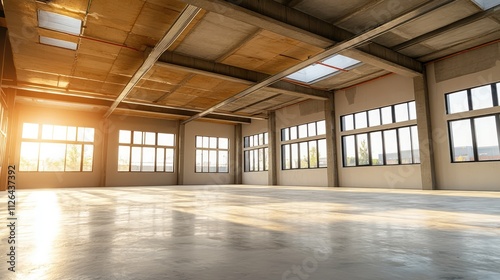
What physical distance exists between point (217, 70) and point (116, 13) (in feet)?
17.6

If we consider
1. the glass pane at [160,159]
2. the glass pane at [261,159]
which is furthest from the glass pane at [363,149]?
the glass pane at [160,159]

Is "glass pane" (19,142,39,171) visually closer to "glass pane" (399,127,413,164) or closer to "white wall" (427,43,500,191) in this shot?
"glass pane" (399,127,413,164)

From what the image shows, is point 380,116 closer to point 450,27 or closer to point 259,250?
point 450,27

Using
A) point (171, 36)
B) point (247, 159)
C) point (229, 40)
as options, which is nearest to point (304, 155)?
point (247, 159)

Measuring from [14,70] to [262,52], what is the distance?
40.5 ft

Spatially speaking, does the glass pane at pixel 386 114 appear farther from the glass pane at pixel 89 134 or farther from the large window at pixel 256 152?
the glass pane at pixel 89 134

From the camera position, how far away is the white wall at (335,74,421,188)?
46.9 feet

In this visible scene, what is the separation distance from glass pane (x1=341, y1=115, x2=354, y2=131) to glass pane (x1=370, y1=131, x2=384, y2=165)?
1.44 meters

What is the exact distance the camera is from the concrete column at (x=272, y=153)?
883 inches

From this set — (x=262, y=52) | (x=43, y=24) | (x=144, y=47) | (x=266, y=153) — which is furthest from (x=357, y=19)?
(x=266, y=153)

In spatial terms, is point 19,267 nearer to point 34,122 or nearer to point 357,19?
point 357,19

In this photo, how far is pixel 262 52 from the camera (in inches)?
485

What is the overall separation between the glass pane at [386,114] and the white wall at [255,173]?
418 inches

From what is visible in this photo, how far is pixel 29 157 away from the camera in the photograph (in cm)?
1970
